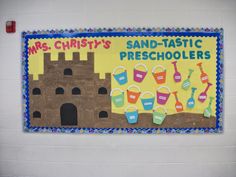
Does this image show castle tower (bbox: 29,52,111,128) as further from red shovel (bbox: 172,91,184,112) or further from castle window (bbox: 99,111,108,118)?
red shovel (bbox: 172,91,184,112)

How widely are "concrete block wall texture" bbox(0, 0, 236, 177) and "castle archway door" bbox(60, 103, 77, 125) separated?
0.55ft

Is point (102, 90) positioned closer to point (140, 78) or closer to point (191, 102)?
point (140, 78)

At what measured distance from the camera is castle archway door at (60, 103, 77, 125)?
2.74m

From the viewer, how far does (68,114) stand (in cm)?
275

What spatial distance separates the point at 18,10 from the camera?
2.82m

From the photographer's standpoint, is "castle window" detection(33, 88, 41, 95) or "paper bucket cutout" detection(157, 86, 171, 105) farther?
"castle window" detection(33, 88, 41, 95)

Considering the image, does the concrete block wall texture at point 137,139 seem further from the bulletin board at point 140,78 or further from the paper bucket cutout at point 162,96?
the paper bucket cutout at point 162,96

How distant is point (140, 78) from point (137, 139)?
0.71 metres

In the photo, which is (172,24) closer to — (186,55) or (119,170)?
(186,55)

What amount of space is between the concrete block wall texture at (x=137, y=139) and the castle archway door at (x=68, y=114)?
0.17m

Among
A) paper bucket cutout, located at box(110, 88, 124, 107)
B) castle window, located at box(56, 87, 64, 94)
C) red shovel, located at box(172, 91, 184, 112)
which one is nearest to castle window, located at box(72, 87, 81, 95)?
castle window, located at box(56, 87, 64, 94)

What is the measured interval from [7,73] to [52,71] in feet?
1.87

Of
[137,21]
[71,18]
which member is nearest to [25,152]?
[71,18]

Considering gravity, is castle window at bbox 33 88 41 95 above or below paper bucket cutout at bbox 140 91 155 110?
above
